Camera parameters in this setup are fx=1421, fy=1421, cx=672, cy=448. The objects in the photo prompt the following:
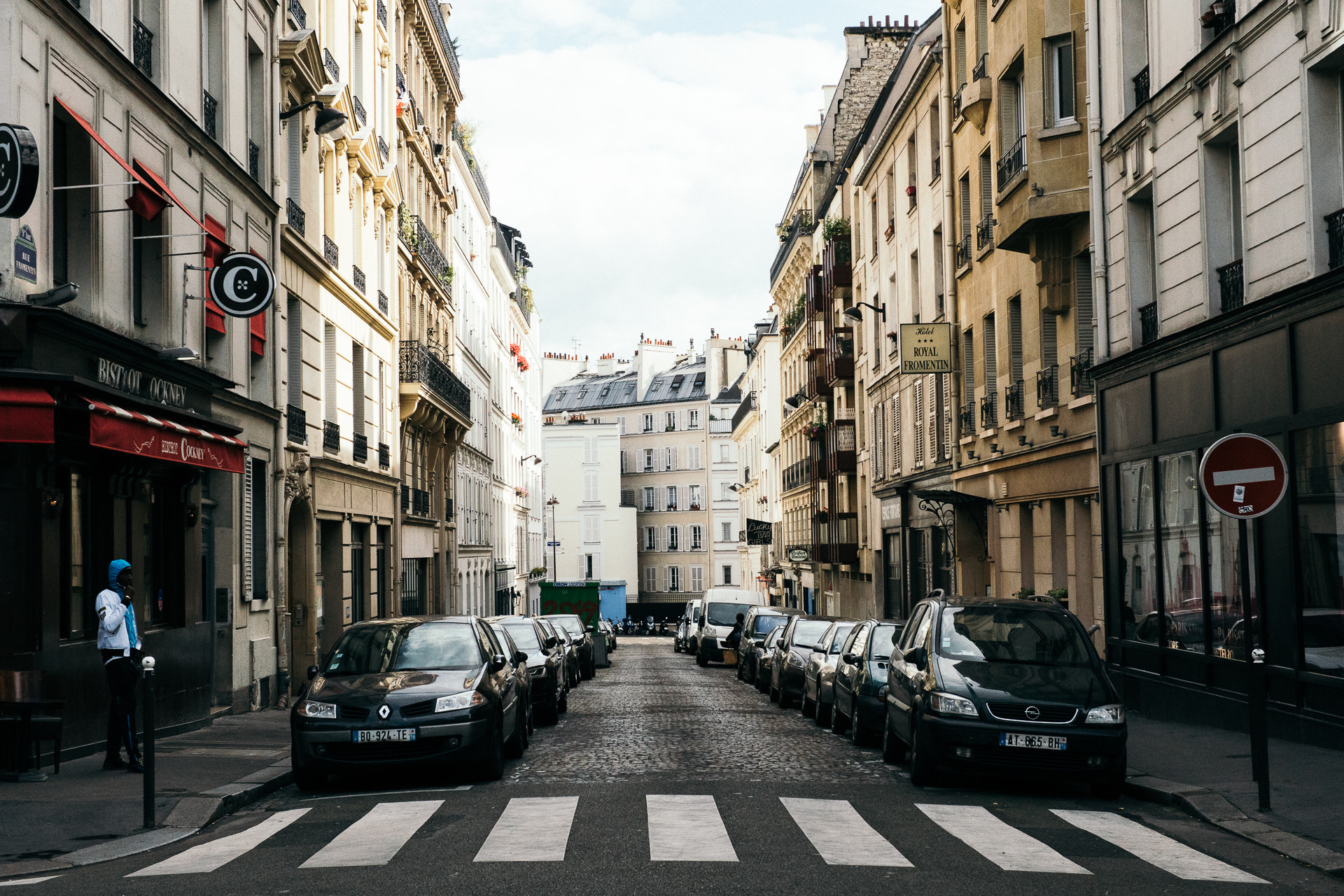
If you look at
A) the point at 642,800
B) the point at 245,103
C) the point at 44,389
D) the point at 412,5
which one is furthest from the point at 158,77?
the point at 412,5

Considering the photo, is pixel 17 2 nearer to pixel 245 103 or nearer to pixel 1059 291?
pixel 245 103

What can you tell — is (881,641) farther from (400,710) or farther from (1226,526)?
(400,710)

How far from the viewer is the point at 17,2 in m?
12.8

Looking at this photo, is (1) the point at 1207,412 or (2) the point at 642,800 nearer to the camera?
(2) the point at 642,800

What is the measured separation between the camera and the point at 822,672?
1914 cm

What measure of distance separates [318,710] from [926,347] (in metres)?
19.0

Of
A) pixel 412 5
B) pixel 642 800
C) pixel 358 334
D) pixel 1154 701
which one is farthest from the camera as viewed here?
pixel 412 5

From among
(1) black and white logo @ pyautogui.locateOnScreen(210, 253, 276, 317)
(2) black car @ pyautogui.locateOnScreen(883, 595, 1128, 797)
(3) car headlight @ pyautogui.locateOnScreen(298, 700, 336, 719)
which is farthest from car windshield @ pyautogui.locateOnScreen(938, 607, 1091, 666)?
(1) black and white logo @ pyautogui.locateOnScreen(210, 253, 276, 317)

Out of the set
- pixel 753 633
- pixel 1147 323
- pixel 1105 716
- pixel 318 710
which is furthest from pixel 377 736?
pixel 753 633

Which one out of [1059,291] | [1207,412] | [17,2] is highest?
[17,2]

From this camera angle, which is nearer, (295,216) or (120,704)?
(120,704)

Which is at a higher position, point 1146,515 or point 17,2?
point 17,2

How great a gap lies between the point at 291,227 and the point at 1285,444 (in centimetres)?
1624

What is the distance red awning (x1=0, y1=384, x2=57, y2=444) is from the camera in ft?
39.8
